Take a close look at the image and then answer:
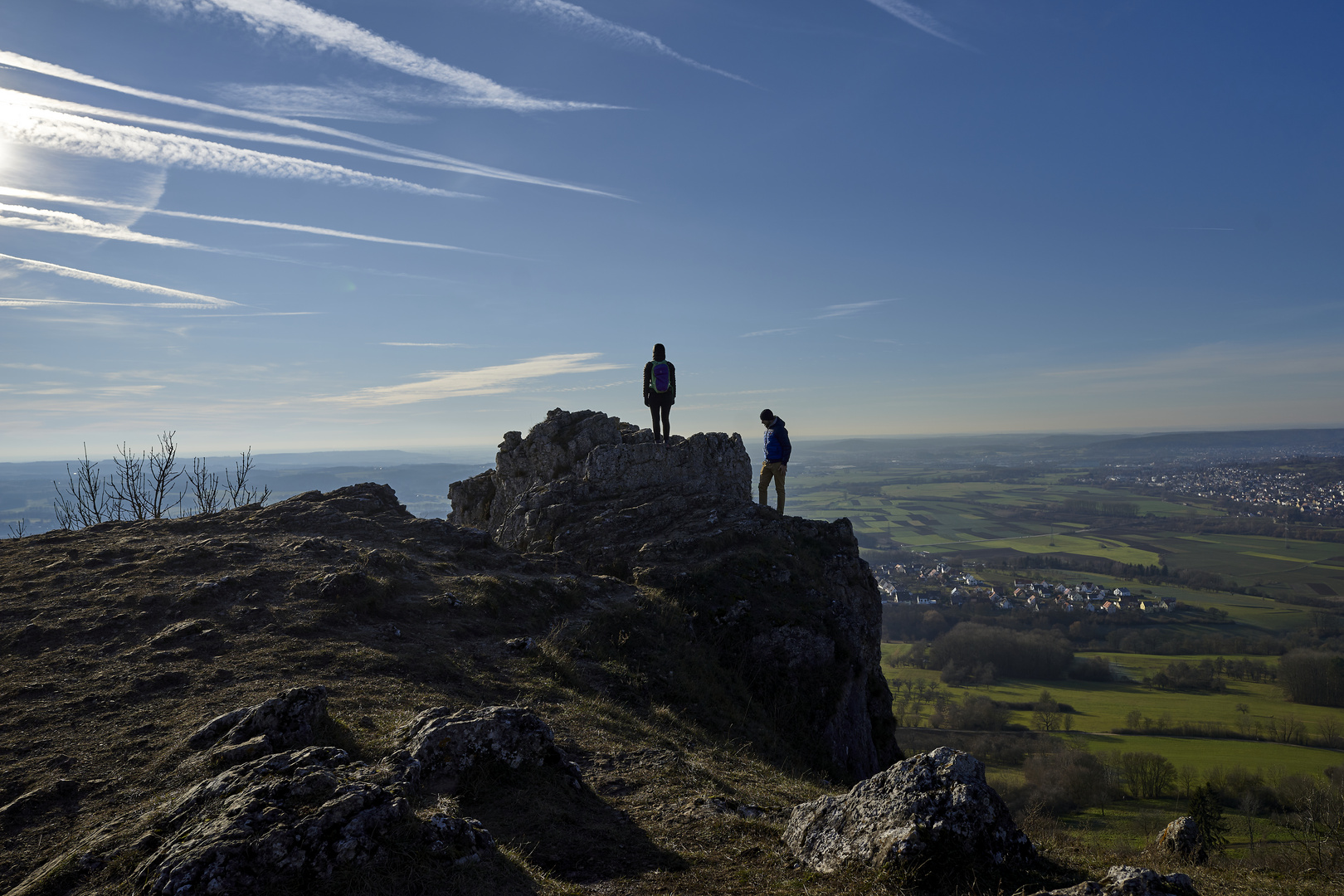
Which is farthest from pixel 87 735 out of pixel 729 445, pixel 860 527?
pixel 860 527

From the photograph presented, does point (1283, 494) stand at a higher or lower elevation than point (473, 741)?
lower

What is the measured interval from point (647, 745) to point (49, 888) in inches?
320

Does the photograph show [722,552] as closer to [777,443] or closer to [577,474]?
[777,443]

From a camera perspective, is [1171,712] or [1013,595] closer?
[1171,712]

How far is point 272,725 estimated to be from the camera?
8.48 metres

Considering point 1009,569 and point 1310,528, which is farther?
point 1310,528

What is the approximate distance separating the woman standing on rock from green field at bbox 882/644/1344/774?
4868 cm

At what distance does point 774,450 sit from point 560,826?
16.7 m

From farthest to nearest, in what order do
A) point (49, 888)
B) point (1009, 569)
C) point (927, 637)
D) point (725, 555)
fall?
point (1009, 569) → point (927, 637) → point (725, 555) → point (49, 888)

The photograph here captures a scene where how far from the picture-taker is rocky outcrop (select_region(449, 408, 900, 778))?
55.3 ft

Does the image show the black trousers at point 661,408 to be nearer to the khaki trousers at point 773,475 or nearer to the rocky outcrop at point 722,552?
the rocky outcrop at point 722,552

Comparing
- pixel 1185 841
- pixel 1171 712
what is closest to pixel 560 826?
pixel 1185 841

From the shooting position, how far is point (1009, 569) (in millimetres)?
119938

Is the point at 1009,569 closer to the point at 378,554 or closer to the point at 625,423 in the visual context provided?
the point at 625,423
